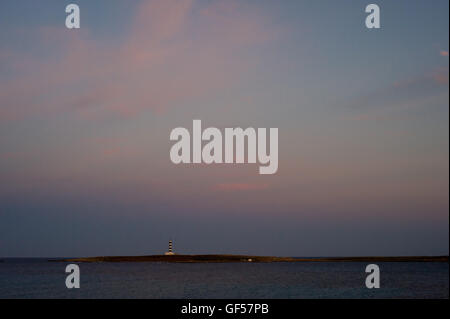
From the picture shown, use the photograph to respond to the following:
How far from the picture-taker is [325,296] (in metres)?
45.6

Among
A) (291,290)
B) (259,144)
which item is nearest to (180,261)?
(291,290)

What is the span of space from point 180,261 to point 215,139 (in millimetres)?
155511

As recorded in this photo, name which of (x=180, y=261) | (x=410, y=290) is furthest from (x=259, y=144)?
(x=180, y=261)

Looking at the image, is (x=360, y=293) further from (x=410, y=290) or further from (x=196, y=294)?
(x=196, y=294)

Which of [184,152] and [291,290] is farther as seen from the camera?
[291,290]

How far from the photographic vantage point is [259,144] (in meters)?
22.2
